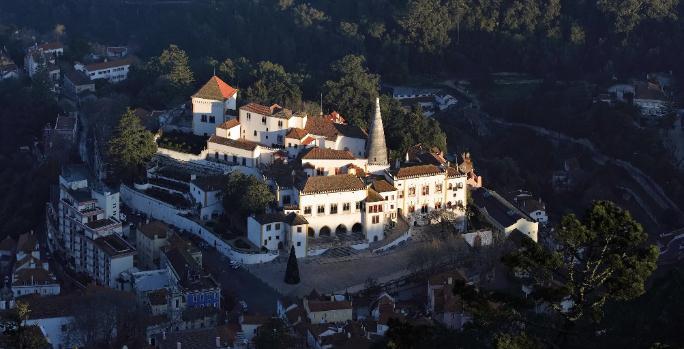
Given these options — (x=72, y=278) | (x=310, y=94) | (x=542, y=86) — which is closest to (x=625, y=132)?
(x=542, y=86)

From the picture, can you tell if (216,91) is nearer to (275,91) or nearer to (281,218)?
(275,91)

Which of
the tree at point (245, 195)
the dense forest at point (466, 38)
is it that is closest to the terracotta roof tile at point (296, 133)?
the tree at point (245, 195)

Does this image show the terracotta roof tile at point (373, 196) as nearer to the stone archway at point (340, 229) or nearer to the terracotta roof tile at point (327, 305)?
the stone archway at point (340, 229)

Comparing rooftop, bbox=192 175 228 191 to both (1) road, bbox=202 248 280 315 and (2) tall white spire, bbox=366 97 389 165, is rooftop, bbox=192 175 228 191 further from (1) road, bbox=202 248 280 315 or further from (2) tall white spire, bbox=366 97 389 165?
(2) tall white spire, bbox=366 97 389 165

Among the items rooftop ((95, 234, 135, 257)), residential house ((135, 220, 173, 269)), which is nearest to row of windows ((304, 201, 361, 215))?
residential house ((135, 220, 173, 269))

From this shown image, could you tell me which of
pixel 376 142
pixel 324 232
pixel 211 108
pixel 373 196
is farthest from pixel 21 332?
pixel 211 108

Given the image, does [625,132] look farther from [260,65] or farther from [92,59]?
[92,59]
